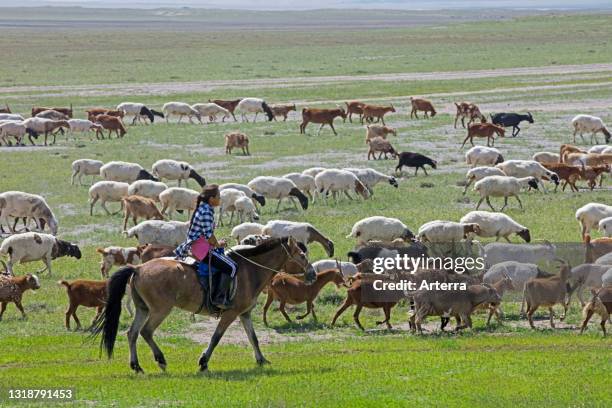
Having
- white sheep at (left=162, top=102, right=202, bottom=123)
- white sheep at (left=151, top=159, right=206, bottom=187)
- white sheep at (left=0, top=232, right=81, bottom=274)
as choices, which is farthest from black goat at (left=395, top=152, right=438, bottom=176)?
white sheep at (left=162, top=102, right=202, bottom=123)

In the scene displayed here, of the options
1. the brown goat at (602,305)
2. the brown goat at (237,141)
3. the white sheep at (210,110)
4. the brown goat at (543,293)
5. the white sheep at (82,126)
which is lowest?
the white sheep at (210,110)

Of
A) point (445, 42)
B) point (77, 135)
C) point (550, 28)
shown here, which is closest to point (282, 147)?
point (77, 135)

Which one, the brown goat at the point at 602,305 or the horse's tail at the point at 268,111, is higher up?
the brown goat at the point at 602,305

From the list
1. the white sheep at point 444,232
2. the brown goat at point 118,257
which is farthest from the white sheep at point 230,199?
the brown goat at point 118,257

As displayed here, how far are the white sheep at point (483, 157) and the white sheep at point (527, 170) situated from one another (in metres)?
2.28

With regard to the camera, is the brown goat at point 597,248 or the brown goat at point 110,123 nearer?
the brown goat at point 597,248

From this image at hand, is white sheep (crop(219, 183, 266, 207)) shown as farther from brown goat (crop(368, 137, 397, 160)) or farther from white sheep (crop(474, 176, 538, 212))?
brown goat (crop(368, 137, 397, 160))

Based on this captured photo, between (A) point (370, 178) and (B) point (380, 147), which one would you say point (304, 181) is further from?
(B) point (380, 147)

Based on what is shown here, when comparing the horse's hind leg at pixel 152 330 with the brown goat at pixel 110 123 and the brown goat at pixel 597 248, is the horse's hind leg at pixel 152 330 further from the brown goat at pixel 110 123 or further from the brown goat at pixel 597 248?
the brown goat at pixel 110 123

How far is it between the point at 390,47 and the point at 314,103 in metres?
52.0

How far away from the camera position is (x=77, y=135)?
137 ft

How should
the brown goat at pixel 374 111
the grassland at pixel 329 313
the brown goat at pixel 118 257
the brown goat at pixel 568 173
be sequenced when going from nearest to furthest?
the grassland at pixel 329 313 → the brown goat at pixel 118 257 → the brown goat at pixel 568 173 → the brown goat at pixel 374 111

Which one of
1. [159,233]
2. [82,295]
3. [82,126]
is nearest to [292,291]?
[82,295]

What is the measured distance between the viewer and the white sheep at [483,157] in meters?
30.9
